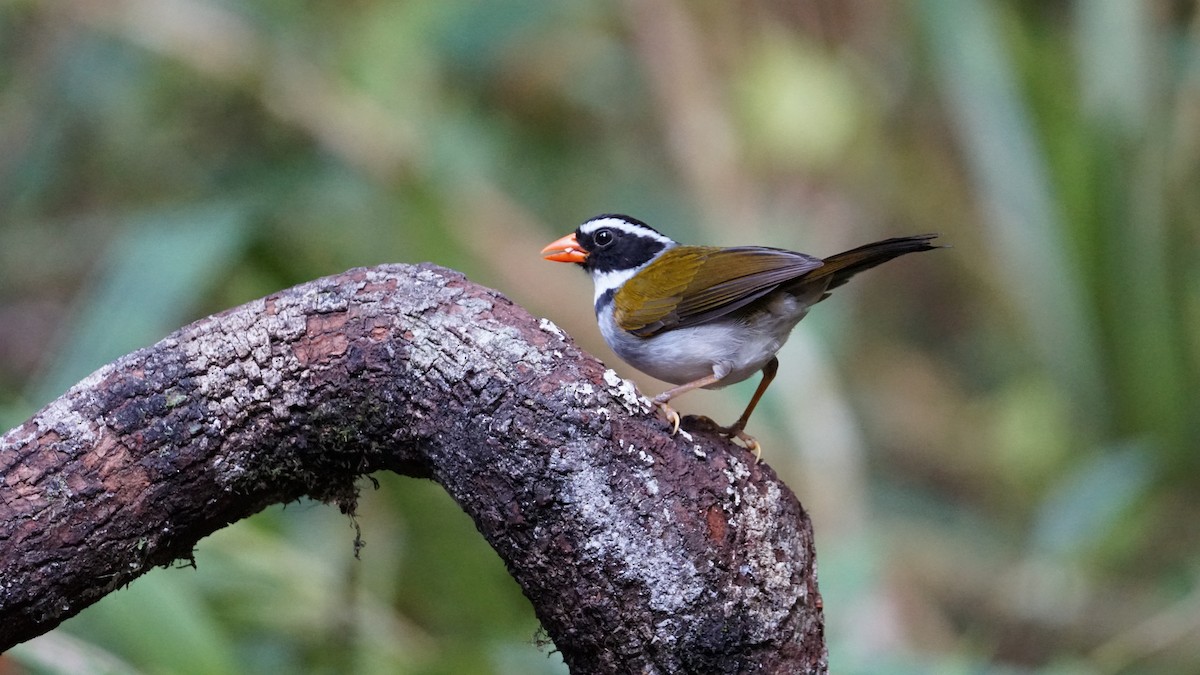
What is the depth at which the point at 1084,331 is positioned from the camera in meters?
4.93

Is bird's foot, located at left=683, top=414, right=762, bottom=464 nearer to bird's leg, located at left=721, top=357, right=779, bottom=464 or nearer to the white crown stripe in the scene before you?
bird's leg, located at left=721, top=357, right=779, bottom=464

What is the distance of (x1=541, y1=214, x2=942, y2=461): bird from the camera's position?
310cm

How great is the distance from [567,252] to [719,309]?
0.94 m

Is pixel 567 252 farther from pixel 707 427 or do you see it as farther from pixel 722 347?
pixel 707 427

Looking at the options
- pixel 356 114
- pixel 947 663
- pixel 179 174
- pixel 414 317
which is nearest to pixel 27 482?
pixel 414 317

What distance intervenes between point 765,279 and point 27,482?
1844 millimetres

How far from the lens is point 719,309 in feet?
10.5

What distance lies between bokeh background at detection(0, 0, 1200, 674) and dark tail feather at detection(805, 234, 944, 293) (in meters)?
1.16

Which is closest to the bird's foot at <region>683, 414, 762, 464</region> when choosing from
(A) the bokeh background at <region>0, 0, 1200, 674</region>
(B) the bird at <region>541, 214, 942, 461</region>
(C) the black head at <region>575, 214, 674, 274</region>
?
(B) the bird at <region>541, 214, 942, 461</region>

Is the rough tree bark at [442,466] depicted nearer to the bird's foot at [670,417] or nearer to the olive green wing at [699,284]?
Result: the bird's foot at [670,417]

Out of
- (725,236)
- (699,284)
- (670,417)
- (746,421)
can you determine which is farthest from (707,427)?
(725,236)

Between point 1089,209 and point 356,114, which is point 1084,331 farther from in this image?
point 356,114

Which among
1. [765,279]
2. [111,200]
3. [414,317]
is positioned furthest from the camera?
[111,200]

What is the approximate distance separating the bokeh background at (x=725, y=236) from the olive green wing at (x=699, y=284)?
1.04m
